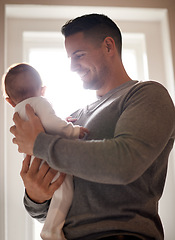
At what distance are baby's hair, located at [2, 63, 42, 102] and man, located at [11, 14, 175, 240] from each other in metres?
0.12

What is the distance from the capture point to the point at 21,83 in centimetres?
128

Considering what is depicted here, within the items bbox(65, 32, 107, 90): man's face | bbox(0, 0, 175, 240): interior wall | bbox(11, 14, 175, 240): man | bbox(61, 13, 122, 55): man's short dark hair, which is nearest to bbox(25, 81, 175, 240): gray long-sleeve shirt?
bbox(11, 14, 175, 240): man

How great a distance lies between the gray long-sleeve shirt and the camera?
94 cm

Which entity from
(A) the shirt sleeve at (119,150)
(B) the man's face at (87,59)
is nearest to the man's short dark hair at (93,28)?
(B) the man's face at (87,59)

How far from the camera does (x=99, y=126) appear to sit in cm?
118

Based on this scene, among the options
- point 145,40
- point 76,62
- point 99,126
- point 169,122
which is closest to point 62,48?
point 145,40

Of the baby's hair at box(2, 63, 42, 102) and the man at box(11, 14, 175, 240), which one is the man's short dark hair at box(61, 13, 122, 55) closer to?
the man at box(11, 14, 175, 240)

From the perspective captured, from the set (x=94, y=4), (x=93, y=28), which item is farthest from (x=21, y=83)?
(x=94, y=4)

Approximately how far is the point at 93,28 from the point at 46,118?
52 centimetres

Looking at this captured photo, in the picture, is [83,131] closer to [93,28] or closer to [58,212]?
[58,212]

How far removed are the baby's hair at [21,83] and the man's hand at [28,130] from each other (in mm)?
112

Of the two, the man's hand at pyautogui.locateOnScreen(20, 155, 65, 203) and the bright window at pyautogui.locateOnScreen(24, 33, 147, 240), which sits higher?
the bright window at pyautogui.locateOnScreen(24, 33, 147, 240)

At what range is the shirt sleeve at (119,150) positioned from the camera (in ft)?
3.05

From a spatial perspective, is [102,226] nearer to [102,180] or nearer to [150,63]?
[102,180]
